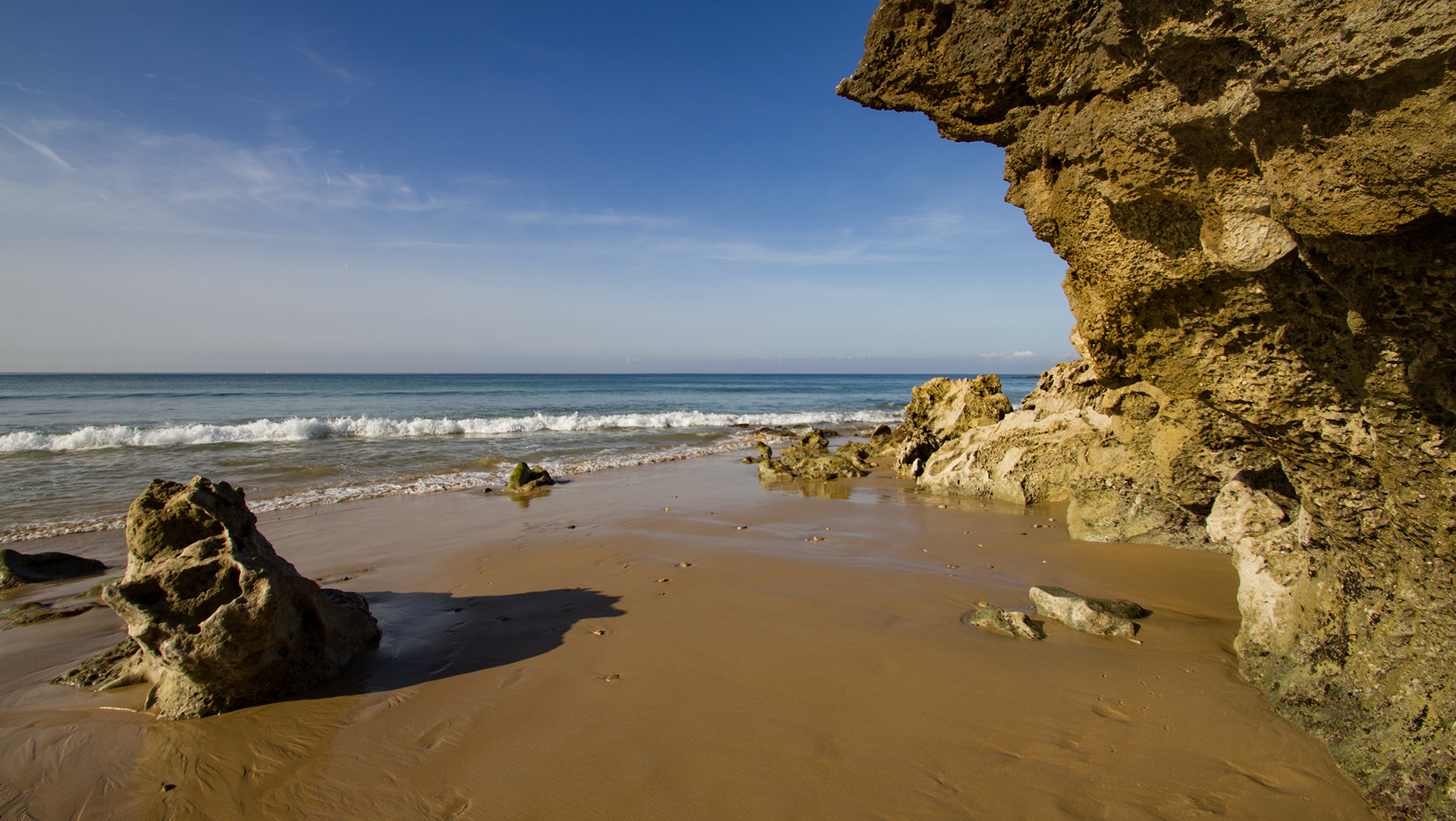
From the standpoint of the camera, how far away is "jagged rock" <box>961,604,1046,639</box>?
13.2 feet

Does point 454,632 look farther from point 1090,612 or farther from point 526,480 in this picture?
point 526,480

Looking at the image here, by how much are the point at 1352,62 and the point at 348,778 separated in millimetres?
4540

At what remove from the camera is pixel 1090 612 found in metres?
4.11

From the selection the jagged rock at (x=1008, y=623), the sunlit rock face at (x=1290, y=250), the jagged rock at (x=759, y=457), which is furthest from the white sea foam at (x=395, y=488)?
the sunlit rock face at (x=1290, y=250)

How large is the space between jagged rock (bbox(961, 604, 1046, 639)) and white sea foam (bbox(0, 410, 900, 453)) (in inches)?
726

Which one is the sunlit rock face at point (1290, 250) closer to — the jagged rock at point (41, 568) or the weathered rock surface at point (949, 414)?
the weathered rock surface at point (949, 414)

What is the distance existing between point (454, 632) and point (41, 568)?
486 cm

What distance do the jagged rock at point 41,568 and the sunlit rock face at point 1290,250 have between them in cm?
842

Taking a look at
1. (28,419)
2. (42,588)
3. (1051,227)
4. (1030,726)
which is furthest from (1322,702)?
(28,419)

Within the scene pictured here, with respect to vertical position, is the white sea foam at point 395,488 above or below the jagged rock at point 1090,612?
below

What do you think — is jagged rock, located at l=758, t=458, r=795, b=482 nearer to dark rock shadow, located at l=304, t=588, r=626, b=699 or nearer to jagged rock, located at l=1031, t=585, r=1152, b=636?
dark rock shadow, located at l=304, t=588, r=626, b=699

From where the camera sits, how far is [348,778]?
2.82 metres

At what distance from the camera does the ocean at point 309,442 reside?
10.1m

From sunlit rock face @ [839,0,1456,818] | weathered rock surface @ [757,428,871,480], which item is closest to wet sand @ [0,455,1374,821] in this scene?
sunlit rock face @ [839,0,1456,818]
